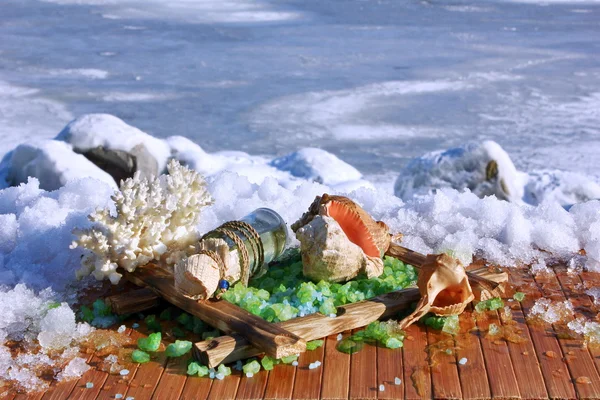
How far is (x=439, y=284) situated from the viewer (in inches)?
101

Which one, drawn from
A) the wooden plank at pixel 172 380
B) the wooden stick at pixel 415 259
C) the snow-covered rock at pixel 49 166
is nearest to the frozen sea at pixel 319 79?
the snow-covered rock at pixel 49 166

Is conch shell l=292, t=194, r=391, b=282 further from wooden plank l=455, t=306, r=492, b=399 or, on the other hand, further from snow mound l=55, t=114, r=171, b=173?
snow mound l=55, t=114, r=171, b=173

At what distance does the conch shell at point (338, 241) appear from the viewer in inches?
105

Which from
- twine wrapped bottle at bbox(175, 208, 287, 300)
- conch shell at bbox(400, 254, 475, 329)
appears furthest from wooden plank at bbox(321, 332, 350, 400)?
twine wrapped bottle at bbox(175, 208, 287, 300)

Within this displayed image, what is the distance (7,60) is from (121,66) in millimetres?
1678

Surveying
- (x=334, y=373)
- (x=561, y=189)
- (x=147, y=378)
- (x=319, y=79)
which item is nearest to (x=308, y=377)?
(x=334, y=373)

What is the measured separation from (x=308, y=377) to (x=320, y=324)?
21 centimetres

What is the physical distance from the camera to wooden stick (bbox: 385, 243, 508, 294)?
2.71 metres

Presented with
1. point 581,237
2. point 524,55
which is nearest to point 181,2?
point 524,55

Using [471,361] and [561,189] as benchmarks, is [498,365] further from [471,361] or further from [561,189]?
[561,189]

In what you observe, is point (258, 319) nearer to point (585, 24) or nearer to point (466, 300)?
point (466, 300)

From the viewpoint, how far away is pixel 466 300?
2.57 metres

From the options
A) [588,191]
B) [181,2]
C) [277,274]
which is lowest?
[181,2]

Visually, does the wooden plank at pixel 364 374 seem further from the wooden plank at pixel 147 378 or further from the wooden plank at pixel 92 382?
the wooden plank at pixel 92 382
